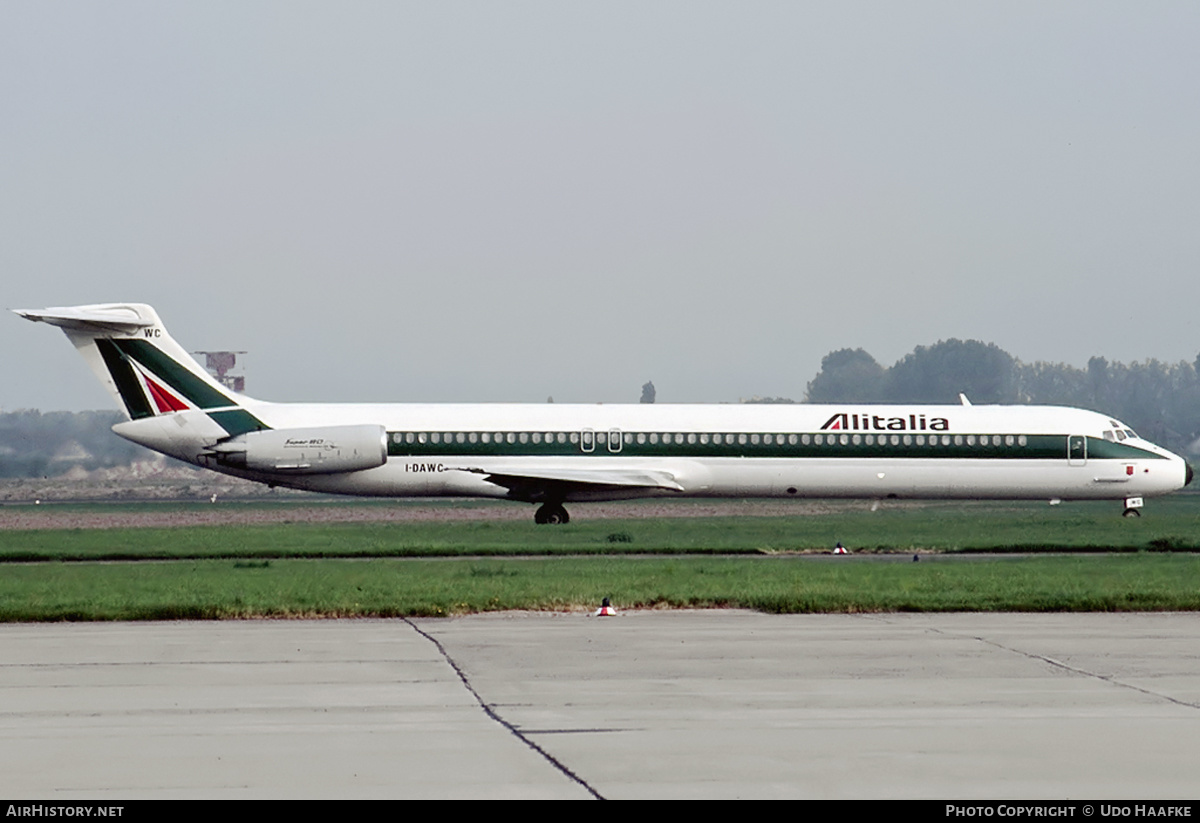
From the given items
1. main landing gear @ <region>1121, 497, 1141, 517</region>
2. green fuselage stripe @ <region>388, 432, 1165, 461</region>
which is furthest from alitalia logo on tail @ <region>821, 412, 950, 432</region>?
main landing gear @ <region>1121, 497, 1141, 517</region>

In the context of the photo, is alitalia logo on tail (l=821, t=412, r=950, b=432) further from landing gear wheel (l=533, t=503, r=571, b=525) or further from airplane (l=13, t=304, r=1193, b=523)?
landing gear wheel (l=533, t=503, r=571, b=525)

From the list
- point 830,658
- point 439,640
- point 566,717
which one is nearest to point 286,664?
point 439,640

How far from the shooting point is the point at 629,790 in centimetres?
819

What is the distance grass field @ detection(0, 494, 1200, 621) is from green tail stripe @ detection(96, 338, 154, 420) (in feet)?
10.5

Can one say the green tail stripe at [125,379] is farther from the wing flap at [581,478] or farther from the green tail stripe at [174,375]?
the wing flap at [581,478]

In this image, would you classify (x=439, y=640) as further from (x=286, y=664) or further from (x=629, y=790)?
(x=629, y=790)

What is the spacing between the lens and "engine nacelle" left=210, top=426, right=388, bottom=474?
39.3 metres

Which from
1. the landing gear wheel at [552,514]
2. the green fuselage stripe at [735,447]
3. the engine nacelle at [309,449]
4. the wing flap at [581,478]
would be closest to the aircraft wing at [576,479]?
the wing flap at [581,478]

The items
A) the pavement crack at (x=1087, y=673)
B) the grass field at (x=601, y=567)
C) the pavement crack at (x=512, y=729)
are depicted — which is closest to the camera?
the pavement crack at (x=512, y=729)

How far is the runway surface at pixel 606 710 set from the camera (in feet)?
27.7

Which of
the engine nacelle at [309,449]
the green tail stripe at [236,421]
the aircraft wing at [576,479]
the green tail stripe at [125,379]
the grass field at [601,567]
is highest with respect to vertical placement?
the green tail stripe at [125,379]

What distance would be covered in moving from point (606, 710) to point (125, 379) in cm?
3120

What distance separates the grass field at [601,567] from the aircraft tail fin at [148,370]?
121 inches

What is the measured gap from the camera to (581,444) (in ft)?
131
